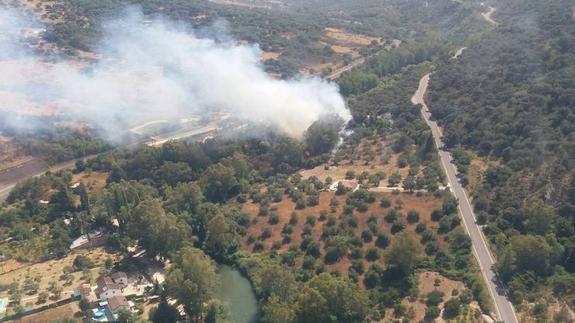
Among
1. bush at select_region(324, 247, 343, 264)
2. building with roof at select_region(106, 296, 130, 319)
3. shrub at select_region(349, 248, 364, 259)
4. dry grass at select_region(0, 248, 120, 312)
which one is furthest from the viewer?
bush at select_region(324, 247, 343, 264)

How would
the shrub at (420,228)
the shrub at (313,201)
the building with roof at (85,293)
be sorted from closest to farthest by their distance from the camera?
the building with roof at (85,293)
the shrub at (420,228)
the shrub at (313,201)

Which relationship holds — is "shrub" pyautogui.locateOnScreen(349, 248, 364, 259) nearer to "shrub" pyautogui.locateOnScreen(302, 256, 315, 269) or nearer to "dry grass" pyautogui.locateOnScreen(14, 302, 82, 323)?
"shrub" pyautogui.locateOnScreen(302, 256, 315, 269)

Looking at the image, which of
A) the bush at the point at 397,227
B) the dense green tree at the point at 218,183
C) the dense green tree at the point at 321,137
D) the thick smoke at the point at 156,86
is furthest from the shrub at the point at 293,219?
the thick smoke at the point at 156,86

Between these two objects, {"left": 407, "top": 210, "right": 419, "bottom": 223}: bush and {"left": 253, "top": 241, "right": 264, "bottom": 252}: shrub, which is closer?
{"left": 407, "top": 210, "right": 419, "bottom": 223}: bush

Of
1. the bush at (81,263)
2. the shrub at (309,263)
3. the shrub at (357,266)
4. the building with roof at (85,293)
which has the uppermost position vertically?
the shrub at (357,266)

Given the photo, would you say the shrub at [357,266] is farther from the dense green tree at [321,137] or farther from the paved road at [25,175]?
the paved road at [25,175]

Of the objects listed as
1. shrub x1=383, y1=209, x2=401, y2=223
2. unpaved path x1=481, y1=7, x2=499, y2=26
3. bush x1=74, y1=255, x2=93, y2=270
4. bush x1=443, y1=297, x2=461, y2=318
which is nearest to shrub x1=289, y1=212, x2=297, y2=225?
shrub x1=383, y1=209, x2=401, y2=223
